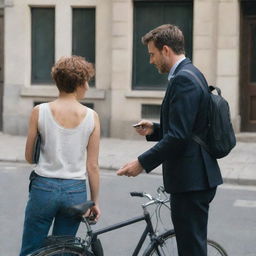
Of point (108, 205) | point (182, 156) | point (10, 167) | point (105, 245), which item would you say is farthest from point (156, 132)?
point (10, 167)

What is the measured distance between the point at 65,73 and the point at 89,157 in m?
0.53

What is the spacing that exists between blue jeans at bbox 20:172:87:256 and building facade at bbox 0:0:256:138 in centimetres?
1104

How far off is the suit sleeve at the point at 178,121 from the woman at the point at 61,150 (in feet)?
1.36

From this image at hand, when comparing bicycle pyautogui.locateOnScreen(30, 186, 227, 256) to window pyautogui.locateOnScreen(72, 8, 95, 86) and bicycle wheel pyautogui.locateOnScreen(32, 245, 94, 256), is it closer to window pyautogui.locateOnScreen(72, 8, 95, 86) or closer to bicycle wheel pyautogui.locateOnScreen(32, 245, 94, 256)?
bicycle wheel pyautogui.locateOnScreen(32, 245, 94, 256)

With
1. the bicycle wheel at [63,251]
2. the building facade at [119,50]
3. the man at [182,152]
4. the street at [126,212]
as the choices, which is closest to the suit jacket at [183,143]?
the man at [182,152]

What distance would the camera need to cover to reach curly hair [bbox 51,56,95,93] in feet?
14.8

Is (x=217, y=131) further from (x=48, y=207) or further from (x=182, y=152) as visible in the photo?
(x=48, y=207)

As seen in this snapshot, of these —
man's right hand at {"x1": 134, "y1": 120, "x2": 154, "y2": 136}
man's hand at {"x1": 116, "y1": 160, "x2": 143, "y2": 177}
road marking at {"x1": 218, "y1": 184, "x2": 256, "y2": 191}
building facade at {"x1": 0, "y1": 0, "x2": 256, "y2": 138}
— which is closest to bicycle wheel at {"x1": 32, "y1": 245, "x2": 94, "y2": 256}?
man's hand at {"x1": 116, "y1": 160, "x2": 143, "y2": 177}

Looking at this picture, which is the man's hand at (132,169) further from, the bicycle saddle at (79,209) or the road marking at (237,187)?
the road marking at (237,187)

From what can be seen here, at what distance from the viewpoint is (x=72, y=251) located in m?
4.34

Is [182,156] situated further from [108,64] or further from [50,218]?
[108,64]

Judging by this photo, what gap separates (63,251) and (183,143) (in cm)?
90

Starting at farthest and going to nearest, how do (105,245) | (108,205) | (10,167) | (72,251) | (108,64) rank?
(108,64)
(10,167)
(108,205)
(105,245)
(72,251)

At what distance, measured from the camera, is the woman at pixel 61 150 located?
14.8 feet
